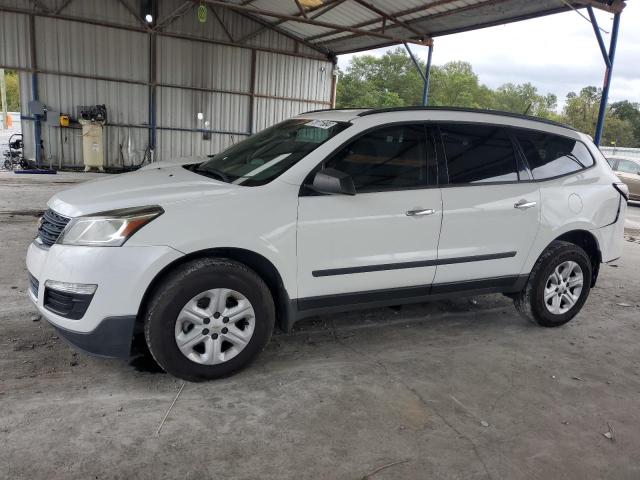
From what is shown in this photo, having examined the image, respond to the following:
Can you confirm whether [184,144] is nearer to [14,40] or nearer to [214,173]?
[14,40]

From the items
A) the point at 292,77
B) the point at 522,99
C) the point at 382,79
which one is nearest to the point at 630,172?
the point at 292,77

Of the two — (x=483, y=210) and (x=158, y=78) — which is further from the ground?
(x=158, y=78)

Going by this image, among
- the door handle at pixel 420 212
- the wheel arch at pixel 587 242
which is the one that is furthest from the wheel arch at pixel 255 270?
the wheel arch at pixel 587 242

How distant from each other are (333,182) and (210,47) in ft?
48.9

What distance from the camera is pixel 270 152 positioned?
375cm

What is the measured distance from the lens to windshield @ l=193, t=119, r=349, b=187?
11.2 feet

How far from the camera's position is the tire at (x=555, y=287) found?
4.34 m

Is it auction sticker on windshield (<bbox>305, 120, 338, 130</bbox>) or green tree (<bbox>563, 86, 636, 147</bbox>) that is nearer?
auction sticker on windshield (<bbox>305, 120, 338, 130</bbox>)

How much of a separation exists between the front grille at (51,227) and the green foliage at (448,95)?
4846cm

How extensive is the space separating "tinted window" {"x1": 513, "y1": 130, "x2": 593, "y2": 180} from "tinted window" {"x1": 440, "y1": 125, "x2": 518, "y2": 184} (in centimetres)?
20

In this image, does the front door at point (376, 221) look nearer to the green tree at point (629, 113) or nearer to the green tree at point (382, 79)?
the green tree at point (382, 79)

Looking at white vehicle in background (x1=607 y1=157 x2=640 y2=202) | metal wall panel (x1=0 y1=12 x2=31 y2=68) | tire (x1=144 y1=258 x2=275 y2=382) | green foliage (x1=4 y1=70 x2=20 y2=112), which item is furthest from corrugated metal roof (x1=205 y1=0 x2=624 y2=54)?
green foliage (x1=4 y1=70 x2=20 y2=112)

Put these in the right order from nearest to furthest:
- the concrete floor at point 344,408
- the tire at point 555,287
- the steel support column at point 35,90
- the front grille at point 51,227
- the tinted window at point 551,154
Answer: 1. the concrete floor at point 344,408
2. the front grille at point 51,227
3. the tinted window at point 551,154
4. the tire at point 555,287
5. the steel support column at point 35,90

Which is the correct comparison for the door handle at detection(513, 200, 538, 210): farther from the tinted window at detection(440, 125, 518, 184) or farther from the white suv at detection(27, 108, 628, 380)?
the tinted window at detection(440, 125, 518, 184)
